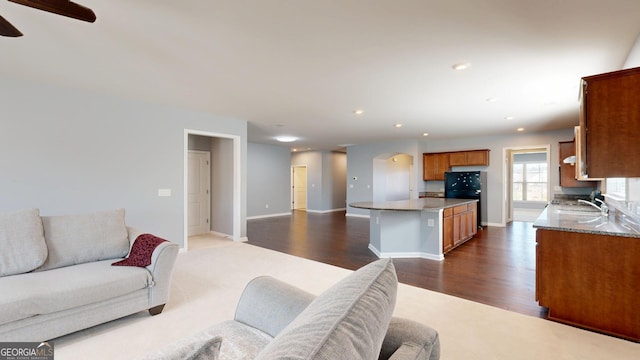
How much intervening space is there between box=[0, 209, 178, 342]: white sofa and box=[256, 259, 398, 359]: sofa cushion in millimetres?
2313

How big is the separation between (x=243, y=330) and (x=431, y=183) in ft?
27.7

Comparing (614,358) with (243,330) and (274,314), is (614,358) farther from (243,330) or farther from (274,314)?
(243,330)

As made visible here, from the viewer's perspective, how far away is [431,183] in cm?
910

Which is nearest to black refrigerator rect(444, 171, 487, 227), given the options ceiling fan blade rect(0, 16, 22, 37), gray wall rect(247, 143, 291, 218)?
gray wall rect(247, 143, 291, 218)

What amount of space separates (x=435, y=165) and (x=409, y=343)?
330 inches

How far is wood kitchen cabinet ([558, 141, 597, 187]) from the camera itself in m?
6.38

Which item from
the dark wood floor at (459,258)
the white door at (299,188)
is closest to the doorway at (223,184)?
the dark wood floor at (459,258)

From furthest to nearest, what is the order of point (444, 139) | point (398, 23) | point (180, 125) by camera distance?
point (444, 139) < point (180, 125) < point (398, 23)

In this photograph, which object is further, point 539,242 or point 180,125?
point 180,125

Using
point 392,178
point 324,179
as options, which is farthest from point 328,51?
point 324,179

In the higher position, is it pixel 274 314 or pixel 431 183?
pixel 431 183

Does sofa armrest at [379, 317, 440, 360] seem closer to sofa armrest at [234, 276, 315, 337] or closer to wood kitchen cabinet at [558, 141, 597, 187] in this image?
sofa armrest at [234, 276, 315, 337]

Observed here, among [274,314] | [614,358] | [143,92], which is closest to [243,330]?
[274,314]

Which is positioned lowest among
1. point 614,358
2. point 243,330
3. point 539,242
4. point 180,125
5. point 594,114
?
point 614,358
